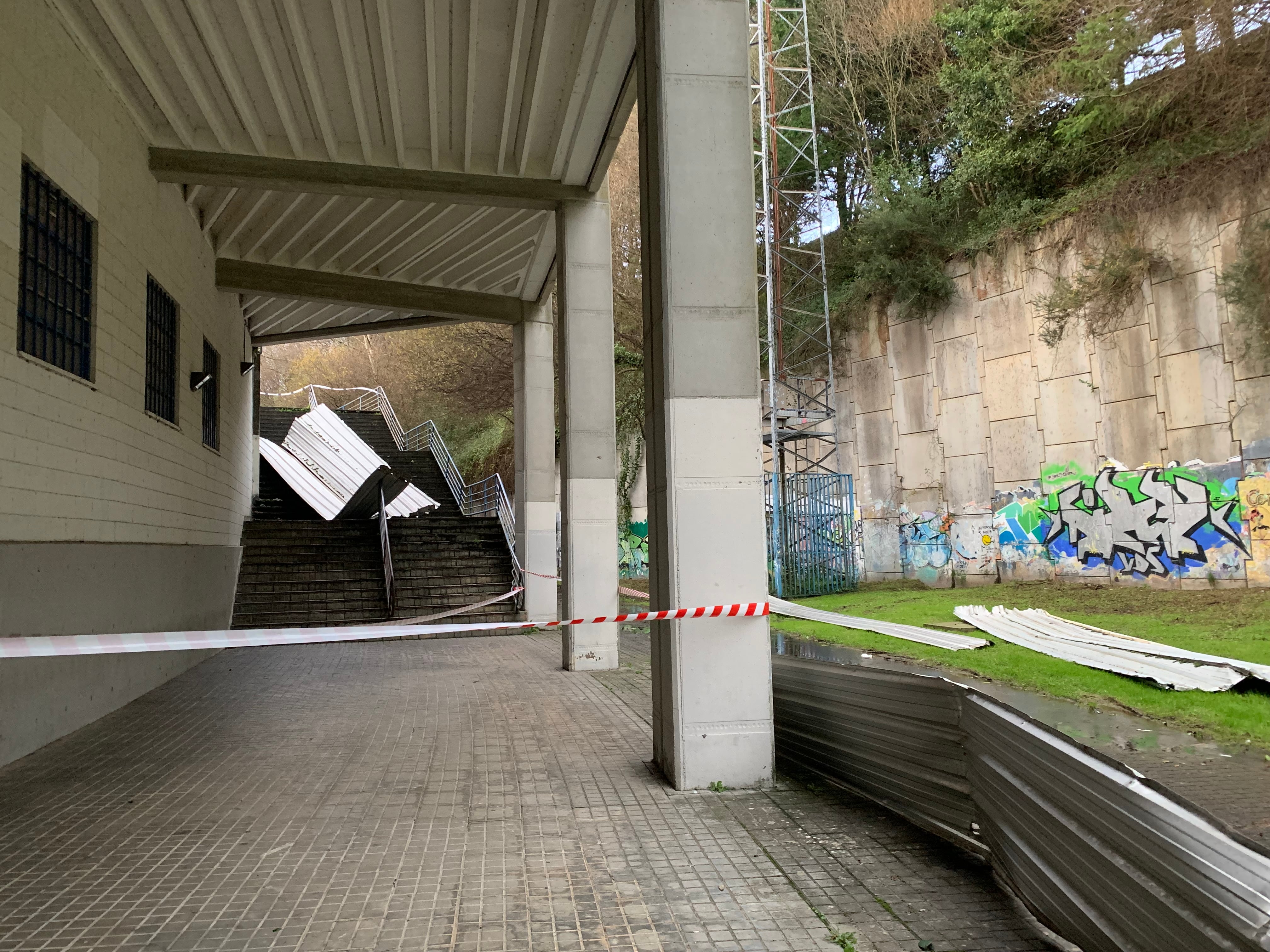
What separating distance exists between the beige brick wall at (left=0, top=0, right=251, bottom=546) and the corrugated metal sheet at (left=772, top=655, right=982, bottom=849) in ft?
16.6

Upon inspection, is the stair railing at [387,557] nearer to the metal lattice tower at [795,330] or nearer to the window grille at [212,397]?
the window grille at [212,397]

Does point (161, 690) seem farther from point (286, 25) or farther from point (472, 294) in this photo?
point (472, 294)

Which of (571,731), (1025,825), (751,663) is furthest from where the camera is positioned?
(571,731)

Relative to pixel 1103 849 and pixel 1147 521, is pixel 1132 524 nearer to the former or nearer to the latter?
pixel 1147 521

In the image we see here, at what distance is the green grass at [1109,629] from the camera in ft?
22.1

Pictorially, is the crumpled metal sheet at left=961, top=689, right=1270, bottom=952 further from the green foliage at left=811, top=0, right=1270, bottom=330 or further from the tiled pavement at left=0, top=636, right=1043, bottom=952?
the green foliage at left=811, top=0, right=1270, bottom=330

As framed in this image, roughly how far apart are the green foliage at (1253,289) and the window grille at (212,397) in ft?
46.2

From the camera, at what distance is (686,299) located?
525 centimetres

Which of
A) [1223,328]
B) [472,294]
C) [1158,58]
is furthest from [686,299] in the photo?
[1158,58]

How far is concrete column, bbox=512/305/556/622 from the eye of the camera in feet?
45.1

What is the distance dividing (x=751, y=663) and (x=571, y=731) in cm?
205

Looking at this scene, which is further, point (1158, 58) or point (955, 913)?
point (1158, 58)

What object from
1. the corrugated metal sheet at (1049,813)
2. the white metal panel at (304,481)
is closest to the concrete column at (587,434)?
the corrugated metal sheet at (1049,813)

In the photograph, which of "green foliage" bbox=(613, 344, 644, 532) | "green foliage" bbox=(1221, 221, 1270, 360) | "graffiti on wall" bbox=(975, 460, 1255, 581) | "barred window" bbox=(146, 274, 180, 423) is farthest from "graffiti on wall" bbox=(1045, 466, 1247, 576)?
"barred window" bbox=(146, 274, 180, 423)
